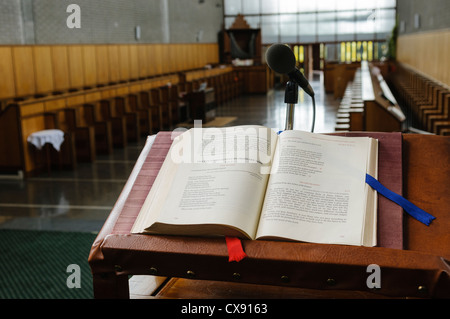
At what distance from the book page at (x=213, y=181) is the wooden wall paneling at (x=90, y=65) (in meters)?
10.4

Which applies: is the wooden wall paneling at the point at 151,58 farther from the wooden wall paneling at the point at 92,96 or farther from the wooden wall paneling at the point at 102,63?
the wooden wall paneling at the point at 92,96

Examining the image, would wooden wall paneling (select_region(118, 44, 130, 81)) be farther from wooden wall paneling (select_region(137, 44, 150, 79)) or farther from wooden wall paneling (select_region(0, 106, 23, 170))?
wooden wall paneling (select_region(0, 106, 23, 170))

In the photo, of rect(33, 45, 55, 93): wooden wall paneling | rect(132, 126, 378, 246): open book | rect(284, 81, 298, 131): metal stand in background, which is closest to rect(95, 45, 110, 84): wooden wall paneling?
rect(33, 45, 55, 93): wooden wall paneling

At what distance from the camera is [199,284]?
1401mm

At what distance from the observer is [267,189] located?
117cm

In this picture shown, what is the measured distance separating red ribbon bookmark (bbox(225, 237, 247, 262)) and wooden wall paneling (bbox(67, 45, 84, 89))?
1020 centimetres

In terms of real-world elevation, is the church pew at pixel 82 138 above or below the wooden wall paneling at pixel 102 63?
below

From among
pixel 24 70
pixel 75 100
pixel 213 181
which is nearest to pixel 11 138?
pixel 75 100

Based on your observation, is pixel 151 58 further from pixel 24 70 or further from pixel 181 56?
pixel 24 70

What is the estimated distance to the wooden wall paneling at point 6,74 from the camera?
27.5 feet

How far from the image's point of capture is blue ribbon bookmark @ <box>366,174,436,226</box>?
1.12 meters

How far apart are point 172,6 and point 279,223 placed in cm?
1687

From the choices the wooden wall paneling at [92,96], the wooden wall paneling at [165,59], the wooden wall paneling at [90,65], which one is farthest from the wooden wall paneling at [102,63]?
the wooden wall paneling at [165,59]

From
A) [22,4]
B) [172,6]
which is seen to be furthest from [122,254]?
[172,6]
